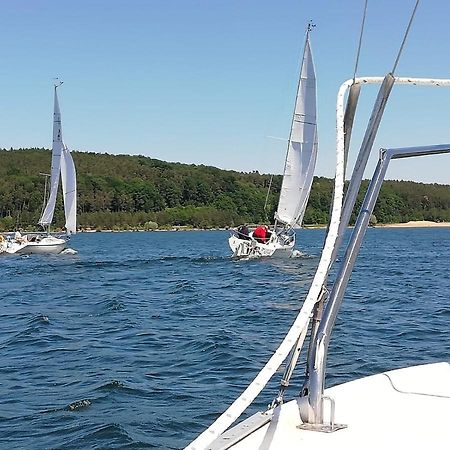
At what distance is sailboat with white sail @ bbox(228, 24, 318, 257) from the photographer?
34750mm

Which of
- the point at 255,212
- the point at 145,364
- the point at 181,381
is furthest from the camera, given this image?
the point at 255,212

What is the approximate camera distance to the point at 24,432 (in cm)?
671

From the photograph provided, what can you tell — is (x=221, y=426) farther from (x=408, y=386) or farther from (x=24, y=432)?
(x=24, y=432)

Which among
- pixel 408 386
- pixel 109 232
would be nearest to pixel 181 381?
pixel 408 386

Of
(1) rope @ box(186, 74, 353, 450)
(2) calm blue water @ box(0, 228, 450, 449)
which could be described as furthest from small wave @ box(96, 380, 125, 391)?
(1) rope @ box(186, 74, 353, 450)

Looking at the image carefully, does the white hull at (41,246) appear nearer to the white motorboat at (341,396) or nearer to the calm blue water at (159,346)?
the calm blue water at (159,346)

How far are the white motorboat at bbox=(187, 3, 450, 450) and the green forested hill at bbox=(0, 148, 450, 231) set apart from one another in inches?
4076

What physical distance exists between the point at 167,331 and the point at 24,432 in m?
6.24

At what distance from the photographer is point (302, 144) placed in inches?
1377

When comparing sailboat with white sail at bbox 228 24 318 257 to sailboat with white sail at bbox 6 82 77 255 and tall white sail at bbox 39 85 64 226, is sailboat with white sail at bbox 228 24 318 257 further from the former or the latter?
tall white sail at bbox 39 85 64 226

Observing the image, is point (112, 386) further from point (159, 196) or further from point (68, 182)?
point (159, 196)

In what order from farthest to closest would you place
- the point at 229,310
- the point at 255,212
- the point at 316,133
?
the point at 255,212
the point at 316,133
the point at 229,310

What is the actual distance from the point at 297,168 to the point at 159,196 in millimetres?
121460

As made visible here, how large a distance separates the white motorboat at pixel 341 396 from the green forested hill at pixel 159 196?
10353 cm
